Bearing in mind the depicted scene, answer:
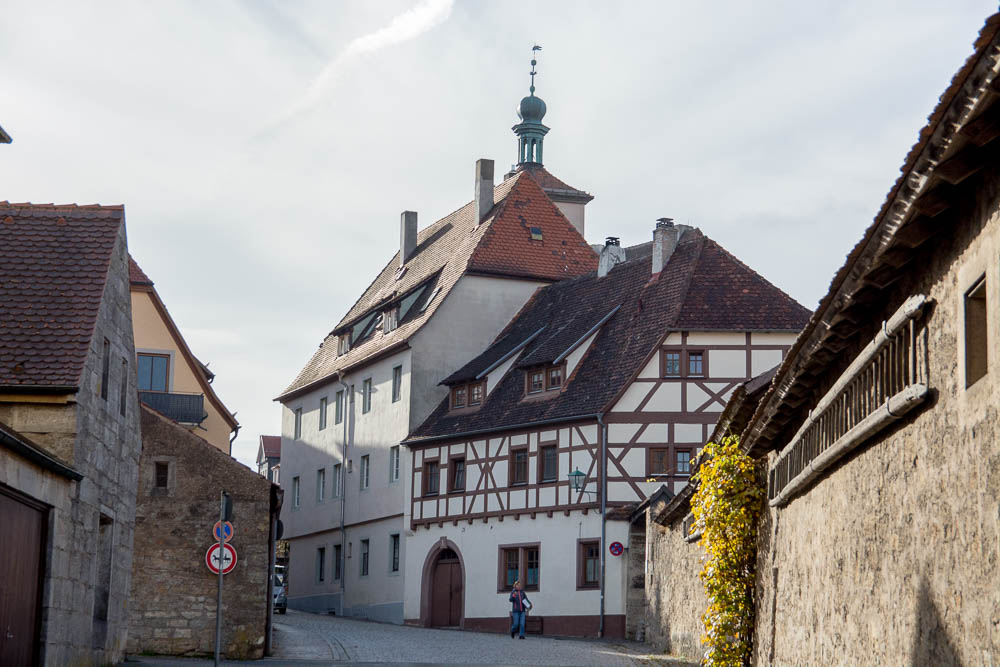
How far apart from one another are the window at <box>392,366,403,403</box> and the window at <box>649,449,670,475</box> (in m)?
11.2

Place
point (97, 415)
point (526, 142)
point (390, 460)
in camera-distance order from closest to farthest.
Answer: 1. point (97, 415)
2. point (390, 460)
3. point (526, 142)

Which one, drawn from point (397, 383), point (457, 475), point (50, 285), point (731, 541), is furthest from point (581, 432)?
point (731, 541)

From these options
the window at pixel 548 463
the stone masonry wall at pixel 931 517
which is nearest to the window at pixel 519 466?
the window at pixel 548 463

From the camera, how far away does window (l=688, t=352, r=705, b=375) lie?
3678 centimetres

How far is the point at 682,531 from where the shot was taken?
22.7m

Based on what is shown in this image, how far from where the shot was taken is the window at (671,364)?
3669cm

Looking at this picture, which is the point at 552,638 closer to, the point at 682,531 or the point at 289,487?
the point at 682,531

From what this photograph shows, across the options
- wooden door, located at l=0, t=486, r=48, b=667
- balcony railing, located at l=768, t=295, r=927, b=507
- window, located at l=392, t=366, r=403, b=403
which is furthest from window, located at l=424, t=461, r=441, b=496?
balcony railing, located at l=768, t=295, r=927, b=507

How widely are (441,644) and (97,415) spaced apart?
12852 mm

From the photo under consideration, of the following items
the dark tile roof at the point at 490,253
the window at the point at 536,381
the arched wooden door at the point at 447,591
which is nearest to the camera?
the window at the point at 536,381

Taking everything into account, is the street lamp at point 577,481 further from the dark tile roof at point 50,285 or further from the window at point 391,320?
the dark tile roof at point 50,285

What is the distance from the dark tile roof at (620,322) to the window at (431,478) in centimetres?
83

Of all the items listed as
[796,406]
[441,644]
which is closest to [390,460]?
[441,644]

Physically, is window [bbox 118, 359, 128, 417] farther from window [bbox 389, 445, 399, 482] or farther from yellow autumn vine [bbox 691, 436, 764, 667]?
window [bbox 389, 445, 399, 482]
